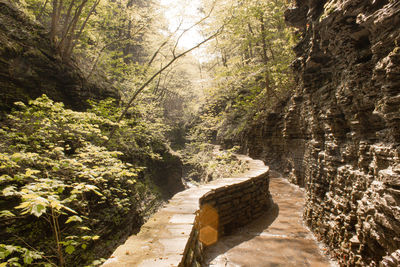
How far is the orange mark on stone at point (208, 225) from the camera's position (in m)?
3.93

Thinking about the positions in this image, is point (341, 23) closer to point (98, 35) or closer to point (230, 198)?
point (230, 198)

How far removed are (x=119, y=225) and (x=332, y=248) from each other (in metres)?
6.23

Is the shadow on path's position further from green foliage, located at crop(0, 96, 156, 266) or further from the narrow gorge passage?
green foliage, located at crop(0, 96, 156, 266)

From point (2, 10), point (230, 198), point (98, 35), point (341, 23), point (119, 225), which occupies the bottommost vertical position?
point (119, 225)

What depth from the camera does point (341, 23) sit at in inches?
153

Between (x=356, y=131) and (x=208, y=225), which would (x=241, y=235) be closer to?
(x=208, y=225)

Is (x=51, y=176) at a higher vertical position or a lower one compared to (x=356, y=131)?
lower

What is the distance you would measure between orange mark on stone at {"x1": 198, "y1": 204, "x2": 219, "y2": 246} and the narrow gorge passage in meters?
0.15

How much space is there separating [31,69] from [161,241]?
8348 mm

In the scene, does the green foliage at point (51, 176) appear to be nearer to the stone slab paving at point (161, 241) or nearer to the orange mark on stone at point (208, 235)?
the stone slab paving at point (161, 241)

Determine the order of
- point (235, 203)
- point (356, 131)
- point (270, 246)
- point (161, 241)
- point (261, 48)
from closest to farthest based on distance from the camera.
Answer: point (161, 241)
point (356, 131)
point (270, 246)
point (235, 203)
point (261, 48)

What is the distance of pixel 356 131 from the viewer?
11.9ft

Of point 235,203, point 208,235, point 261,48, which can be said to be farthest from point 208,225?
point 261,48

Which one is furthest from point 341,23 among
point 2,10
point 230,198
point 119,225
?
point 2,10
